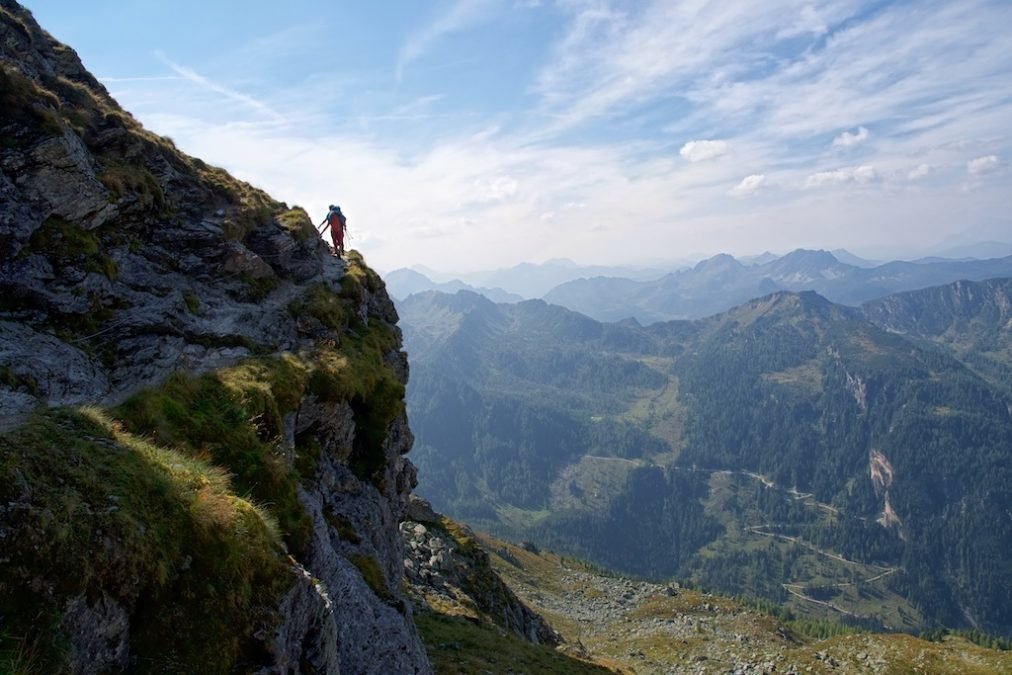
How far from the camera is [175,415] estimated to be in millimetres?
18781

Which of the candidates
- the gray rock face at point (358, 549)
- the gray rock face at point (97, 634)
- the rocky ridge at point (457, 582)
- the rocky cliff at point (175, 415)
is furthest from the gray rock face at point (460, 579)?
the gray rock face at point (97, 634)

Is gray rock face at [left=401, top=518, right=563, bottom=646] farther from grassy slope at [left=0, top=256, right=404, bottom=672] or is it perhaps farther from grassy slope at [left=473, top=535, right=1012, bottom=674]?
grassy slope at [left=0, top=256, right=404, bottom=672]

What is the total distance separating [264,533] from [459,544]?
5513 centimetres

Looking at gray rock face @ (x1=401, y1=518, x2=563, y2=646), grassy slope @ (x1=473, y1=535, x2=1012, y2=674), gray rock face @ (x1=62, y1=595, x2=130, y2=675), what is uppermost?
gray rock face @ (x1=62, y1=595, x2=130, y2=675)

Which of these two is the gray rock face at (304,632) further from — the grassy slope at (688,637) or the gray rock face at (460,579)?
the grassy slope at (688,637)

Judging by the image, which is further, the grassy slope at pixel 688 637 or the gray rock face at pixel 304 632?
the grassy slope at pixel 688 637

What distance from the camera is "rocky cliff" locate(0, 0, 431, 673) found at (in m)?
10.2

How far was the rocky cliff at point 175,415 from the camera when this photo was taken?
10.2 meters

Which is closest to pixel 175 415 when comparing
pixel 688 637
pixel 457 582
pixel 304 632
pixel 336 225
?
pixel 304 632

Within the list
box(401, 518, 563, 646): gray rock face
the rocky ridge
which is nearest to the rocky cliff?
the rocky ridge

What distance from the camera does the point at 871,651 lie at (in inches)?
2549

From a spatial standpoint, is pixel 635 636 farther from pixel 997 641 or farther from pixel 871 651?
pixel 997 641

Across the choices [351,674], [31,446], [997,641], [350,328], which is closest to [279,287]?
[350,328]

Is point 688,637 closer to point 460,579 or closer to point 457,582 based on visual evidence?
A: point 460,579
